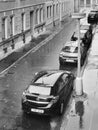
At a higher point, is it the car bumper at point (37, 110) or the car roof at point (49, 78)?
the car roof at point (49, 78)

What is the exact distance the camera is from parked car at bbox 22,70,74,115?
12.4 m

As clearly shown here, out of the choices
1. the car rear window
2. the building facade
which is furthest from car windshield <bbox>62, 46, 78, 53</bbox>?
the car rear window

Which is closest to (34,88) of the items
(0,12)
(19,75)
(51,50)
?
(19,75)

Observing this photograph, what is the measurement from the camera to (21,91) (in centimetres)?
1579

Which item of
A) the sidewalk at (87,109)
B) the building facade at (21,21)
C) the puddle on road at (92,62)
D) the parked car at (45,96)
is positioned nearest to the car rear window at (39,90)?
the parked car at (45,96)

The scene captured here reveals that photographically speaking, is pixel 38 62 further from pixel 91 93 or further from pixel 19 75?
pixel 91 93

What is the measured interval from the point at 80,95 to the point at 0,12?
34.1 ft

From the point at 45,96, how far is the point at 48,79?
1.47 meters

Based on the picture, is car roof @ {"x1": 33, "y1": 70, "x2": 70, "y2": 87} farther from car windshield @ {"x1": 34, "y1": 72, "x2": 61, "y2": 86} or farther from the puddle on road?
the puddle on road

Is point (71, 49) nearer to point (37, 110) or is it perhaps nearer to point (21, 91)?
point (21, 91)

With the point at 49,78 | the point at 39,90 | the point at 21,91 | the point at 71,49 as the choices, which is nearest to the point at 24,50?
the point at 71,49

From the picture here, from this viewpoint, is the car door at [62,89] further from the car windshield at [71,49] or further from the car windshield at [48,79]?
the car windshield at [71,49]

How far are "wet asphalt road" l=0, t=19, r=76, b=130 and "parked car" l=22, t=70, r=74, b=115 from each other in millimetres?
389

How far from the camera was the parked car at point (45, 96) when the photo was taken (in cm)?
1240
